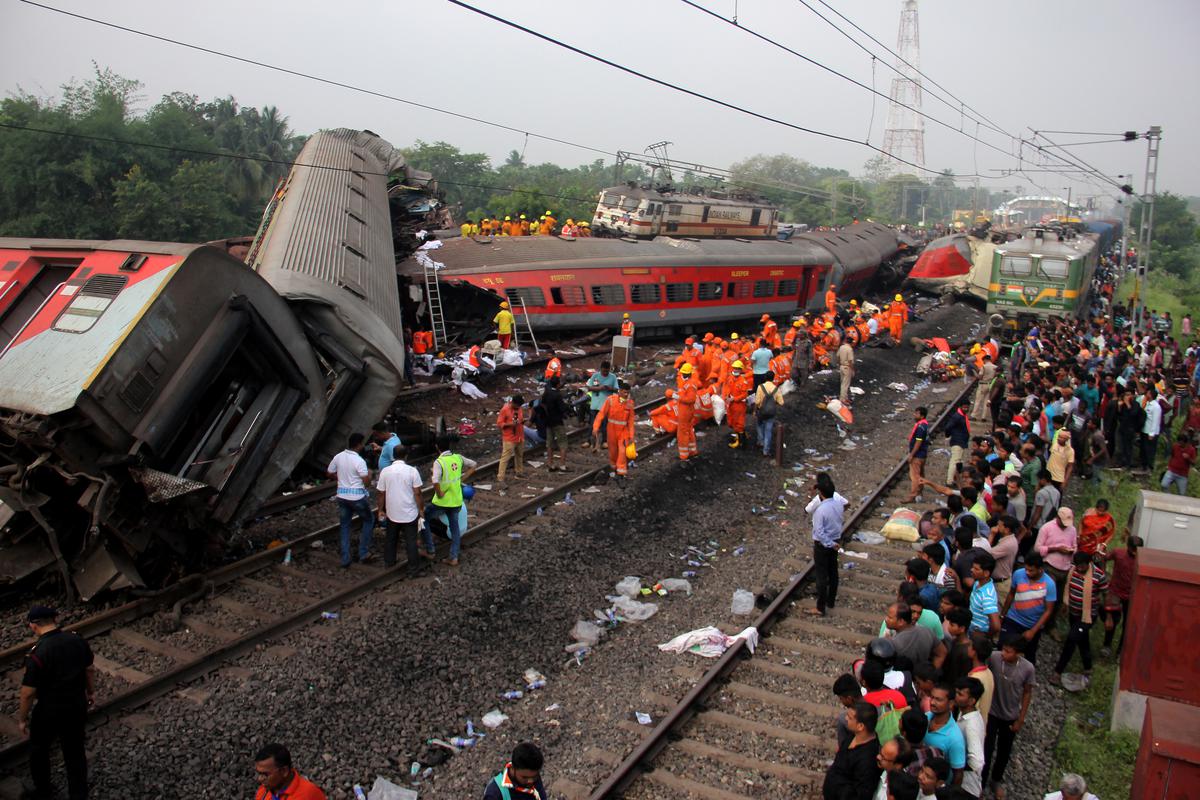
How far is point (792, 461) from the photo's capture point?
43.2 feet

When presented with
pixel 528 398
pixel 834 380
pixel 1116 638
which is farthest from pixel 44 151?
pixel 1116 638

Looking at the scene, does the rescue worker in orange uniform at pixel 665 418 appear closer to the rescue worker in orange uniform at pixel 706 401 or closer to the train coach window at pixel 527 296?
the rescue worker in orange uniform at pixel 706 401

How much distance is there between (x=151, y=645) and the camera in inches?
268

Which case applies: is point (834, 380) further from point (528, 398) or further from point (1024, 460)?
point (1024, 460)

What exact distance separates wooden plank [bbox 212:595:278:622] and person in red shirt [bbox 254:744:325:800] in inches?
132

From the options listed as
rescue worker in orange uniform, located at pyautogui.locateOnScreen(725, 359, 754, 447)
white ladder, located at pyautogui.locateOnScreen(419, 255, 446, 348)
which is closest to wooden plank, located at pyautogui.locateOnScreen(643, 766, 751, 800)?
rescue worker in orange uniform, located at pyautogui.locateOnScreen(725, 359, 754, 447)

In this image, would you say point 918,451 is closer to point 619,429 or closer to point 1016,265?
point 619,429

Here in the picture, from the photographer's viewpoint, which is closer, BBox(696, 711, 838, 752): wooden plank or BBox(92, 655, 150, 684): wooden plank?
BBox(696, 711, 838, 752): wooden plank

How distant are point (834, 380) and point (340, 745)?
578 inches

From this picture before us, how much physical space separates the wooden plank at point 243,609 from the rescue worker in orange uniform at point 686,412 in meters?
6.36

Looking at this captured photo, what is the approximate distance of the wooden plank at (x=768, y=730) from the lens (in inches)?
236

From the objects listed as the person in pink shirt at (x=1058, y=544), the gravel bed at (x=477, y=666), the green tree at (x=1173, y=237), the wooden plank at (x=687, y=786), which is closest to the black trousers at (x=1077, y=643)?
the person in pink shirt at (x=1058, y=544)

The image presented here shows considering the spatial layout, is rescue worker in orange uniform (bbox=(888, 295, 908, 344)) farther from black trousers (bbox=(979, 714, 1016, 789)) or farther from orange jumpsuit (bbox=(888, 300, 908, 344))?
black trousers (bbox=(979, 714, 1016, 789))

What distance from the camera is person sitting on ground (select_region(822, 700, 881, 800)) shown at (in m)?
4.43
